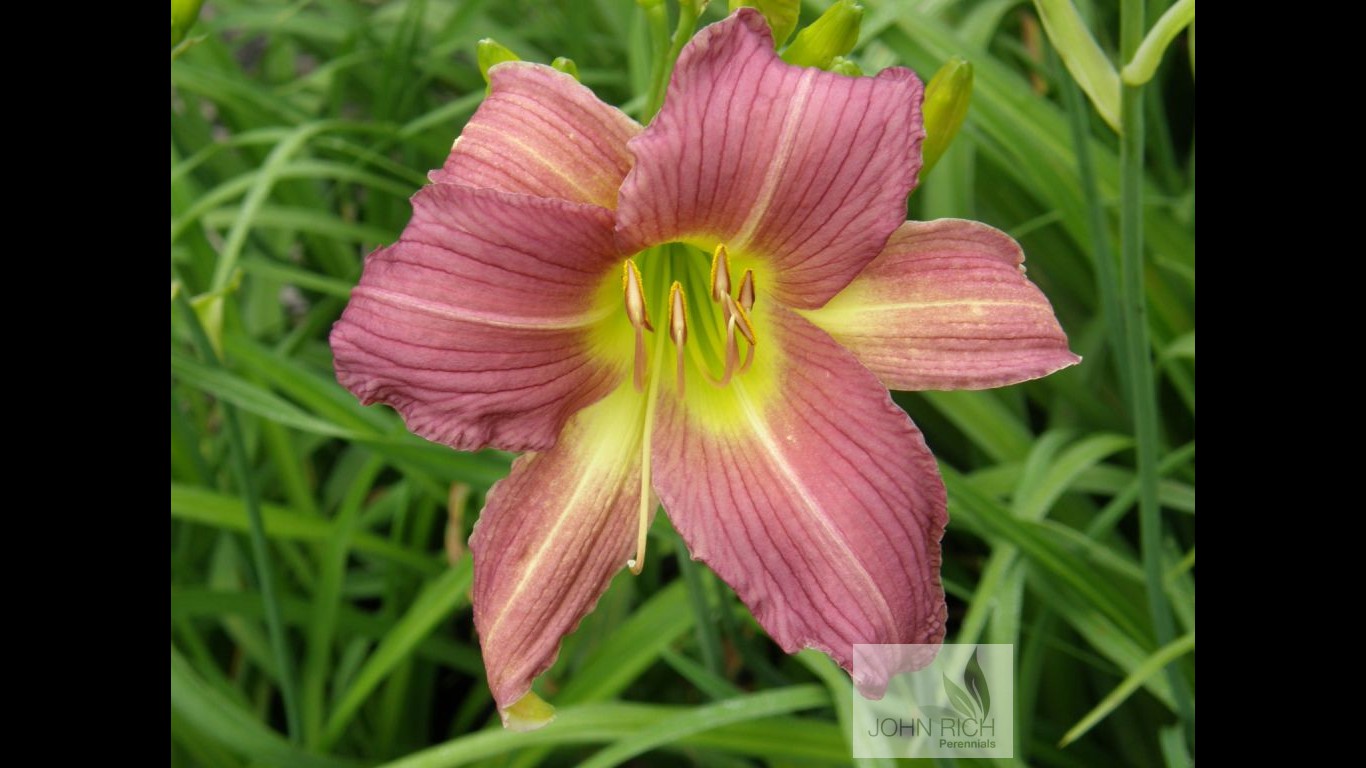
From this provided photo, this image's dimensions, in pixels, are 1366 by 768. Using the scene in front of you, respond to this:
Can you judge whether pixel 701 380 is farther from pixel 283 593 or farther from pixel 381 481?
pixel 381 481

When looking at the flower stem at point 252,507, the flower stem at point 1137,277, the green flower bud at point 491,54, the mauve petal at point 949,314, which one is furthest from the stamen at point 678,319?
the flower stem at point 252,507

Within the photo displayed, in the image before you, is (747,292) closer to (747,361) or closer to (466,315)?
(747,361)

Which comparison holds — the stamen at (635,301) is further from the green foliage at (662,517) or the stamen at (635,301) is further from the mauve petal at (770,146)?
the green foliage at (662,517)

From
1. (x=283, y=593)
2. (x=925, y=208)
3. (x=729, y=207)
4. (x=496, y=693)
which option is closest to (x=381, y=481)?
(x=283, y=593)

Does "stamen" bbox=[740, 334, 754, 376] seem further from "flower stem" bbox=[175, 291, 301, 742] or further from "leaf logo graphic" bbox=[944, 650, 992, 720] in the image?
"flower stem" bbox=[175, 291, 301, 742]

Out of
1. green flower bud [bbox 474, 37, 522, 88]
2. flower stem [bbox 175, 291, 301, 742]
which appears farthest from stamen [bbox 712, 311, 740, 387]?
flower stem [bbox 175, 291, 301, 742]

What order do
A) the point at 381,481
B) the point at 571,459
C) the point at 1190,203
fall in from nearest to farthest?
the point at 571,459
the point at 1190,203
the point at 381,481
